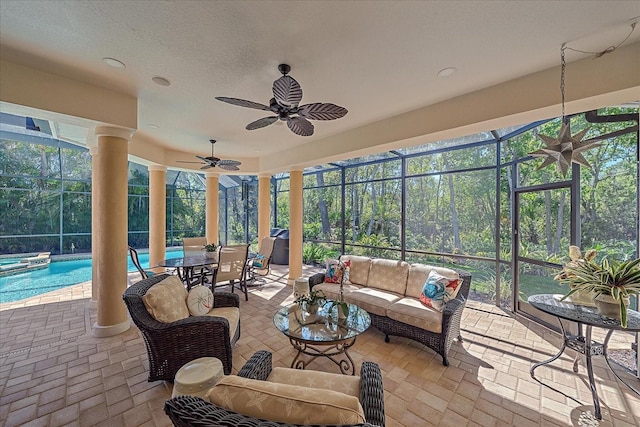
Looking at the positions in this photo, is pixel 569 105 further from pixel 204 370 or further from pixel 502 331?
pixel 204 370

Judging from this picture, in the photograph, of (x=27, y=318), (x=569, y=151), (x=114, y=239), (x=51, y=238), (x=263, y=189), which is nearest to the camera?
(x=569, y=151)

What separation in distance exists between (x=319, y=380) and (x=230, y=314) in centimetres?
157

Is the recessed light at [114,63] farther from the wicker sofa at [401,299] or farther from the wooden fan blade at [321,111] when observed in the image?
the wicker sofa at [401,299]

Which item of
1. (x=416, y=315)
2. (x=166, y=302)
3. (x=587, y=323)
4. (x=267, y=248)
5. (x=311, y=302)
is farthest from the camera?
(x=267, y=248)

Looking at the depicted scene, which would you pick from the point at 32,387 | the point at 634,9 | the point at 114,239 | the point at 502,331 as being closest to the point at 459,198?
the point at 502,331

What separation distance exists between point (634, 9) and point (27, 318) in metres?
7.57

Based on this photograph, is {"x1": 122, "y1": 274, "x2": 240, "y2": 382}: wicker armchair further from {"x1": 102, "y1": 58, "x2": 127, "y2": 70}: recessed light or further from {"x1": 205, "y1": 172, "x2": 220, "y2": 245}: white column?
{"x1": 205, "y1": 172, "x2": 220, "y2": 245}: white column

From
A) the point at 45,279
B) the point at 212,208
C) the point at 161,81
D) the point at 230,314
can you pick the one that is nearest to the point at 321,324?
the point at 230,314

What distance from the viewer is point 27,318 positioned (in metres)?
3.76

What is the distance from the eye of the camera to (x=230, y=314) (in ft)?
9.13

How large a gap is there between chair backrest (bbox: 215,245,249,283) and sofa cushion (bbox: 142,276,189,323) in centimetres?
170

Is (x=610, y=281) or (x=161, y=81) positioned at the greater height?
(x=161, y=81)

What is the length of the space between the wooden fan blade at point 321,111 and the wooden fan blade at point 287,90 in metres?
0.17

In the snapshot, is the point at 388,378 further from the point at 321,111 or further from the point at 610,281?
the point at 321,111
